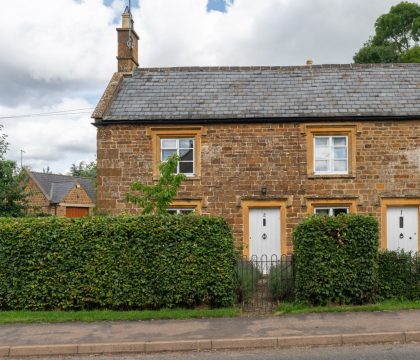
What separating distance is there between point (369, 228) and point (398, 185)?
6727 mm

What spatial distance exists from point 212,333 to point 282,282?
311 centimetres

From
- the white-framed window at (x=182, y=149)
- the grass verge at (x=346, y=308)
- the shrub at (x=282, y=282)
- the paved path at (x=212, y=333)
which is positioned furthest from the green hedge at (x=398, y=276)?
the white-framed window at (x=182, y=149)

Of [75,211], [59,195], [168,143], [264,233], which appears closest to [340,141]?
[264,233]

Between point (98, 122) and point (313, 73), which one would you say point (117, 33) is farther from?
point (313, 73)

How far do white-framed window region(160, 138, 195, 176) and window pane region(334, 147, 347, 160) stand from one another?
507 centimetres

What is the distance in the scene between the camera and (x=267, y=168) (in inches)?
664

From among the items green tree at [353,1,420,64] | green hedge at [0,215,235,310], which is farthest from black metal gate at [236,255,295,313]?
green tree at [353,1,420,64]

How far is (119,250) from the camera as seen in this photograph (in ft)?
35.2

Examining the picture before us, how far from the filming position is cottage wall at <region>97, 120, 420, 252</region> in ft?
54.6

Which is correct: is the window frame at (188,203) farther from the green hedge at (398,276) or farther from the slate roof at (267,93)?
the green hedge at (398,276)

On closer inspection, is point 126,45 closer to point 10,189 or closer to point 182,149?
point 182,149

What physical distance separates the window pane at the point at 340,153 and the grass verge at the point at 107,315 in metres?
8.49

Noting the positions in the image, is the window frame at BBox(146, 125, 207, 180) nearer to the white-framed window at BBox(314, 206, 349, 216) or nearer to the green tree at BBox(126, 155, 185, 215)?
the green tree at BBox(126, 155, 185, 215)

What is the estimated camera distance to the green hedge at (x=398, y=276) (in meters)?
10.9
